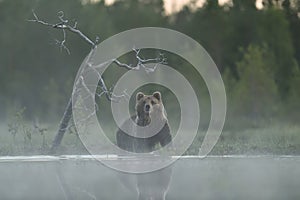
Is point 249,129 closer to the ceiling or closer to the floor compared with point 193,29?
closer to the floor

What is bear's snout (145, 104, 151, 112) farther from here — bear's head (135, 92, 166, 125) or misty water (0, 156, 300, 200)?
misty water (0, 156, 300, 200)

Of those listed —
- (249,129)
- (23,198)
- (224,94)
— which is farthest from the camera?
(224,94)

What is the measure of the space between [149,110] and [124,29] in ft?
36.3

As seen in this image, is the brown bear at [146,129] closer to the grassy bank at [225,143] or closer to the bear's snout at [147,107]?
the bear's snout at [147,107]

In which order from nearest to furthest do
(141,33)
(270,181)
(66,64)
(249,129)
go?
1. (270,181)
2. (249,129)
3. (141,33)
4. (66,64)

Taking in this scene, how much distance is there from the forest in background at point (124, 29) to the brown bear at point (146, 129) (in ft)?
28.0

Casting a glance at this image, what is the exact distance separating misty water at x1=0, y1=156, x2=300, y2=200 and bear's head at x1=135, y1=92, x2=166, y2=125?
0.94 metres

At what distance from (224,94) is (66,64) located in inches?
259

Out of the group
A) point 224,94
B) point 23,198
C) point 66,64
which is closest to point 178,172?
point 23,198

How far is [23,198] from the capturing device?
970 cm

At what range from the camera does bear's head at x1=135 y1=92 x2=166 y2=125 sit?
14.5 m

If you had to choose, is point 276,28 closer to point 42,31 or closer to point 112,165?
point 42,31

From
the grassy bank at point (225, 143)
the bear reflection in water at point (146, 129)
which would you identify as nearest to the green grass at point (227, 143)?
the grassy bank at point (225, 143)

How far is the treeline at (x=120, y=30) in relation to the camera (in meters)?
25.2
